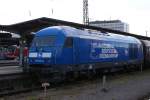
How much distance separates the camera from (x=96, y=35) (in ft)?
84.9

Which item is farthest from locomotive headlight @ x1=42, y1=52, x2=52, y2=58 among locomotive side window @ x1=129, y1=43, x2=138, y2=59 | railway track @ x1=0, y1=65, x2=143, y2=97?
locomotive side window @ x1=129, y1=43, x2=138, y2=59

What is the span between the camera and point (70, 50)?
22.0 metres

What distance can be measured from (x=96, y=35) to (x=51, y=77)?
6.11 m

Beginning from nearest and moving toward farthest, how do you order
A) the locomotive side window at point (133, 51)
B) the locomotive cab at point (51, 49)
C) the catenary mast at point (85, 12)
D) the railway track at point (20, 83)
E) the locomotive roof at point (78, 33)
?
the railway track at point (20, 83), the locomotive cab at point (51, 49), the locomotive roof at point (78, 33), the locomotive side window at point (133, 51), the catenary mast at point (85, 12)

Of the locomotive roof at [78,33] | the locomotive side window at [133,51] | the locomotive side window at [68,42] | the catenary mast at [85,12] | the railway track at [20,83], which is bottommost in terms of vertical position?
the railway track at [20,83]

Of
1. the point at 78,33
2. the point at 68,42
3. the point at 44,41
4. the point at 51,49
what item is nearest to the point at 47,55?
the point at 51,49

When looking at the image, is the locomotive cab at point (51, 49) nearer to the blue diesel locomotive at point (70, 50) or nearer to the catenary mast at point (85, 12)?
the blue diesel locomotive at point (70, 50)

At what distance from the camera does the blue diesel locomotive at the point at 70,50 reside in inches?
831

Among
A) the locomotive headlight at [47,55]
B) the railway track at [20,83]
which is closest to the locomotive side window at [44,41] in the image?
the locomotive headlight at [47,55]

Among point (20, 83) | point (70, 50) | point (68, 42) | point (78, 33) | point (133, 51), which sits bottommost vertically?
point (20, 83)

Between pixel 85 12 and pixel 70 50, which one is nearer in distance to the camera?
pixel 70 50

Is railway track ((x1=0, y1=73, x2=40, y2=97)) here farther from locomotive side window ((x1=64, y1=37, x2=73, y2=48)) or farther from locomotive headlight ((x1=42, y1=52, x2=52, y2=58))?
locomotive side window ((x1=64, y1=37, x2=73, y2=48))

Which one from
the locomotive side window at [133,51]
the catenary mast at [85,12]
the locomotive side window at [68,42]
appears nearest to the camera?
the locomotive side window at [68,42]

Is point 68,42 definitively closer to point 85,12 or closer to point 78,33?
point 78,33
